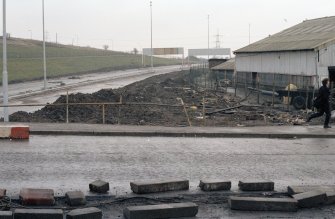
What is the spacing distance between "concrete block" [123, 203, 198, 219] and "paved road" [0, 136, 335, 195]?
1.64m

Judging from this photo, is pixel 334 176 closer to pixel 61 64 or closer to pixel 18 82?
pixel 18 82

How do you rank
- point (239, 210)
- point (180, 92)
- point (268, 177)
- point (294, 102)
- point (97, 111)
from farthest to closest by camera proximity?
point (180, 92) → point (294, 102) → point (97, 111) → point (268, 177) → point (239, 210)

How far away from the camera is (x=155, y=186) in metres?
9.39

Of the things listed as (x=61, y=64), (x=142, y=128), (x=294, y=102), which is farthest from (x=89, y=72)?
(x=142, y=128)

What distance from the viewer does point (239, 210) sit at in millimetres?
8688

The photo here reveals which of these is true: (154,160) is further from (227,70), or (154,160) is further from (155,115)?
(227,70)

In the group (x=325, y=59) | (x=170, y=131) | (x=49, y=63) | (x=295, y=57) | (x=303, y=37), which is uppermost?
(x=303, y=37)

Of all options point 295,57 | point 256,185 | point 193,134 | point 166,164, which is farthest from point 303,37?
point 256,185

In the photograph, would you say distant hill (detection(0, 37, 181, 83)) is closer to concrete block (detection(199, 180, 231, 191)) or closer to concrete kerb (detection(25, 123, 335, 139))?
concrete kerb (detection(25, 123, 335, 139))

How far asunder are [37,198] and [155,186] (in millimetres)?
2049

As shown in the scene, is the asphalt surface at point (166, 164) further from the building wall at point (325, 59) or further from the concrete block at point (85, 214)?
the building wall at point (325, 59)

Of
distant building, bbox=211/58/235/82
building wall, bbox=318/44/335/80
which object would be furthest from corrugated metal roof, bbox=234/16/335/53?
distant building, bbox=211/58/235/82

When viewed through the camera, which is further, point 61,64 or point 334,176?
point 61,64

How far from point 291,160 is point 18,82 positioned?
170ft
